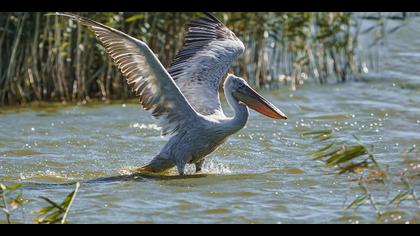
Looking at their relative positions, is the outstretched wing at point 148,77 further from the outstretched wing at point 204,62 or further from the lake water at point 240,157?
the lake water at point 240,157

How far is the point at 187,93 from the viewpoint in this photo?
842 centimetres

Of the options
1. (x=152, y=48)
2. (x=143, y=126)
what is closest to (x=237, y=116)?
(x=143, y=126)

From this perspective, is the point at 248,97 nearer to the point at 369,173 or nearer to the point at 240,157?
the point at 240,157

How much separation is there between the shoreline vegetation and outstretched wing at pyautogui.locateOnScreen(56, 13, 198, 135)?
3.17 m

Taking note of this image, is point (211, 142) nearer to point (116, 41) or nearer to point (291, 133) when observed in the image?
point (116, 41)

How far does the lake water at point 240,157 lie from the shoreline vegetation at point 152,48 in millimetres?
289

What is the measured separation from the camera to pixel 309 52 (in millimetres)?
12508

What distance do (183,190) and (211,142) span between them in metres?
0.72

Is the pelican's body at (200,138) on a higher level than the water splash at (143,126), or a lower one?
higher

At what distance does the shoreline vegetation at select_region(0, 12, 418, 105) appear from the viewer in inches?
437

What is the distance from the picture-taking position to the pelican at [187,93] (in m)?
7.39

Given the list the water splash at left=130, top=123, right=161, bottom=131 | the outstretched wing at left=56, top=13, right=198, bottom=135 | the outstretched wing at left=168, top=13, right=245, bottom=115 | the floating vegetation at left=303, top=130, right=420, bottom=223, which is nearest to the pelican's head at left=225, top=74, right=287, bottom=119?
the outstretched wing at left=168, top=13, right=245, bottom=115

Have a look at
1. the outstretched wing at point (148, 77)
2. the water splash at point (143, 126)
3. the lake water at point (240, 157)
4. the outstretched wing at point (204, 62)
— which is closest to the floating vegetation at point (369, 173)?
the lake water at point (240, 157)

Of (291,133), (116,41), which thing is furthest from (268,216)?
(291,133)
